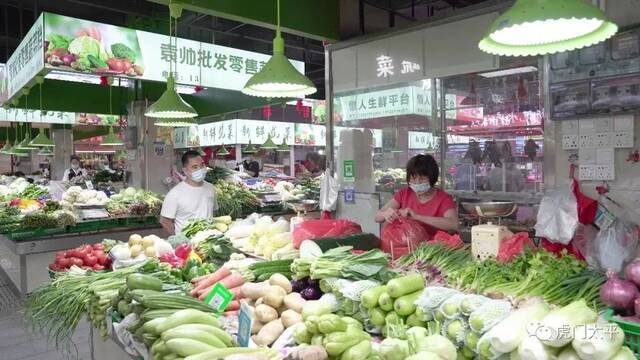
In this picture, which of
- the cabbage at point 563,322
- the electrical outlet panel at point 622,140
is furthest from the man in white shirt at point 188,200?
the cabbage at point 563,322

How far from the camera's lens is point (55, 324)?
2908 mm

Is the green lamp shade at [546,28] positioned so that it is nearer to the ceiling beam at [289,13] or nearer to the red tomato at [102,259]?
the ceiling beam at [289,13]

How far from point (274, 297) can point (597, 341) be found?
132 cm

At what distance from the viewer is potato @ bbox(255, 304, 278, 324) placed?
87.8 inches

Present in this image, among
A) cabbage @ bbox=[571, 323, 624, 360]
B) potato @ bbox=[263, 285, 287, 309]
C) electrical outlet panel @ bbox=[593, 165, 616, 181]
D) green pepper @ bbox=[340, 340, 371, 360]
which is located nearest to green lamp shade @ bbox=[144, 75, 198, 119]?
potato @ bbox=[263, 285, 287, 309]

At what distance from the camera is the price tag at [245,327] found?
1951mm

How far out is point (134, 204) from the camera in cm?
719

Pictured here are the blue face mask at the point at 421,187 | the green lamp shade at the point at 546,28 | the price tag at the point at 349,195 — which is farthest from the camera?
the price tag at the point at 349,195

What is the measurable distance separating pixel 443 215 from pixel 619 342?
7.94 feet

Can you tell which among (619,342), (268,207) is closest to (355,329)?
(619,342)

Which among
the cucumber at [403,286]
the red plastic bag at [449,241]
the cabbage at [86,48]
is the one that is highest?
the cabbage at [86,48]

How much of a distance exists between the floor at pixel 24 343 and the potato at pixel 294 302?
2.76m

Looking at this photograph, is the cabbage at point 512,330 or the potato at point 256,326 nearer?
the cabbage at point 512,330

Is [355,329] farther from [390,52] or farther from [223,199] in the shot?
[223,199]
